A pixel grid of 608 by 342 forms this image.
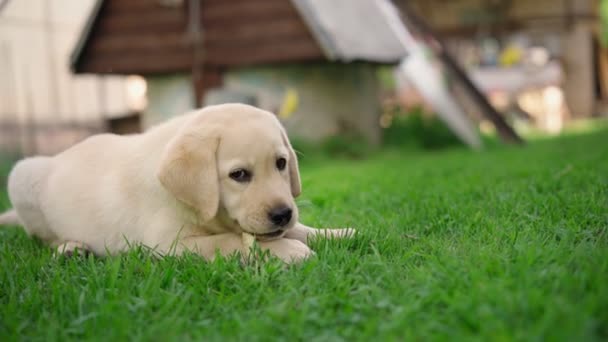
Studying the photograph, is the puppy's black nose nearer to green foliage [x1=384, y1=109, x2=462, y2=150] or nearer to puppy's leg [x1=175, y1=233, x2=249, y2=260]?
puppy's leg [x1=175, y1=233, x2=249, y2=260]

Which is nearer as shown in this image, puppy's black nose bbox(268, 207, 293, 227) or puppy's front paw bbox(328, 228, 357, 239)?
puppy's black nose bbox(268, 207, 293, 227)

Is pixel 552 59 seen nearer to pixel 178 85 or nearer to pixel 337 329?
pixel 178 85

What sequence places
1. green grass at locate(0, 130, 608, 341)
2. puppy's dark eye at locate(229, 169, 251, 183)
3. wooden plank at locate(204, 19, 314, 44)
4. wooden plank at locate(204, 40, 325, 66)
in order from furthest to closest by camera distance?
wooden plank at locate(204, 19, 314, 44)
wooden plank at locate(204, 40, 325, 66)
puppy's dark eye at locate(229, 169, 251, 183)
green grass at locate(0, 130, 608, 341)

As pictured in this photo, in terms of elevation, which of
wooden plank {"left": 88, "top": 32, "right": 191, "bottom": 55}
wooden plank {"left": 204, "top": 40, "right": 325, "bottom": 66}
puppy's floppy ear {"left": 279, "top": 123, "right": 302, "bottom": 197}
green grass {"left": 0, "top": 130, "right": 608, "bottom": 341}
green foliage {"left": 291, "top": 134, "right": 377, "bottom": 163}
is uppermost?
wooden plank {"left": 88, "top": 32, "right": 191, "bottom": 55}

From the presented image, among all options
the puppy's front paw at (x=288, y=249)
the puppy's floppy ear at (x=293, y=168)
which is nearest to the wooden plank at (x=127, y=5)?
the puppy's floppy ear at (x=293, y=168)

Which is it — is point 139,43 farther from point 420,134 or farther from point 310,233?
point 310,233

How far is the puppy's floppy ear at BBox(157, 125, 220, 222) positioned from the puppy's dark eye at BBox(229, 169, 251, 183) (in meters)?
0.08

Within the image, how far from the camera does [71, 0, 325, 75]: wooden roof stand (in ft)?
32.5

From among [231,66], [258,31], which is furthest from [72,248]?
[231,66]

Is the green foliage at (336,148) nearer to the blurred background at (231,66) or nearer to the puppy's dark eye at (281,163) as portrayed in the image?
Result: the blurred background at (231,66)

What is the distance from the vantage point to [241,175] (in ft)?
10.4

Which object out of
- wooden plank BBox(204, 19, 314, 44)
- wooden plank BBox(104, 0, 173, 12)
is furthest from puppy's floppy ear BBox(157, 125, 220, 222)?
wooden plank BBox(104, 0, 173, 12)

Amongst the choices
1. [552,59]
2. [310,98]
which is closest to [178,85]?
[310,98]

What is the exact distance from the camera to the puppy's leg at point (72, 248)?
11.4 ft
